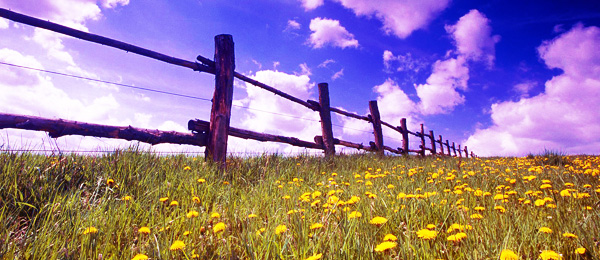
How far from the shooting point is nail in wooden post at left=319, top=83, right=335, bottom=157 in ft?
26.1

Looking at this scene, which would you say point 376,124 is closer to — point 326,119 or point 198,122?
point 326,119

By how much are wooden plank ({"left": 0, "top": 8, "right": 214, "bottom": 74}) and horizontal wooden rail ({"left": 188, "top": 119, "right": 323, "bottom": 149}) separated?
0.91m

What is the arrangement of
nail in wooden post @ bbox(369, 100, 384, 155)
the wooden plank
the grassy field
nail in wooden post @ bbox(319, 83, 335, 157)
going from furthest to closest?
nail in wooden post @ bbox(369, 100, 384, 155), nail in wooden post @ bbox(319, 83, 335, 157), the wooden plank, the grassy field

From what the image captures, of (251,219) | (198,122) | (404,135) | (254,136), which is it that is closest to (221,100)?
(198,122)

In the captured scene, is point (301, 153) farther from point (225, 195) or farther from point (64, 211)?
point (64, 211)

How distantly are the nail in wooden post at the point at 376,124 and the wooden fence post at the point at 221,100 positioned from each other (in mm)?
6725

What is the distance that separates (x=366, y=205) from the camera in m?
2.54

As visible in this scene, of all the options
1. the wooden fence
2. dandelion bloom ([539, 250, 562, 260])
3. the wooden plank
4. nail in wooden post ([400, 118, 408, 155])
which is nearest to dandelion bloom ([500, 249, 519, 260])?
dandelion bloom ([539, 250, 562, 260])

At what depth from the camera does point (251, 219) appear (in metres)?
2.34

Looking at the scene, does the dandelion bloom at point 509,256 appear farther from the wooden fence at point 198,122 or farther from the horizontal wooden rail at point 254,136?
the horizontal wooden rail at point 254,136

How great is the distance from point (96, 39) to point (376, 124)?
8707 millimetres

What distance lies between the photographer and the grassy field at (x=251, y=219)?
5.52 feet

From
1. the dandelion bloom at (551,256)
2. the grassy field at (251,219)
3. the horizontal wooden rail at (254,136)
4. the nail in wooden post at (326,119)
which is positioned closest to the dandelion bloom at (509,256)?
the grassy field at (251,219)

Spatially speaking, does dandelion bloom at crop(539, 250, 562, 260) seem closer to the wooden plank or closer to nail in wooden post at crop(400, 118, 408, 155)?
the wooden plank
